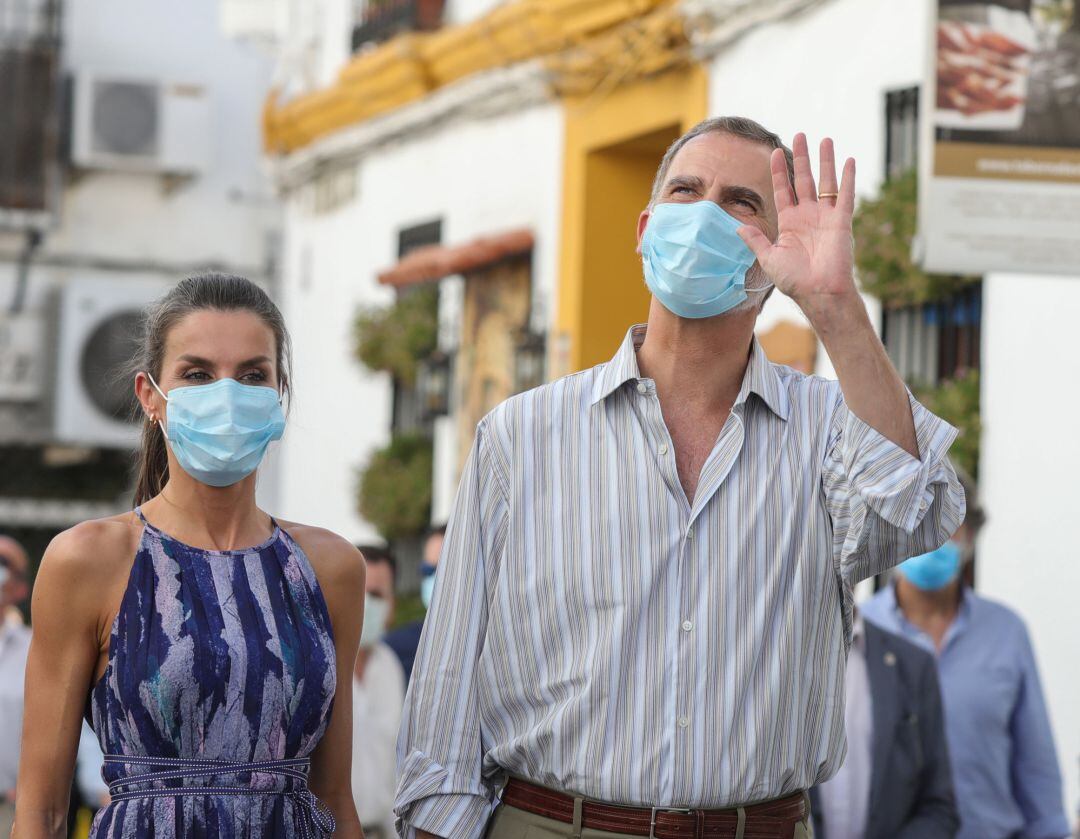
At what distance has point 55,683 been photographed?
342cm

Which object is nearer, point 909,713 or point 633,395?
point 633,395

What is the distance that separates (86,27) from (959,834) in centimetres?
1693

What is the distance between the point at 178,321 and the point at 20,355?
17496mm

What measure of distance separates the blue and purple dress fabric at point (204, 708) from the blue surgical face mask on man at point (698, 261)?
0.92 metres

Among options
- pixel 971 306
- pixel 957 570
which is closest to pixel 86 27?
pixel 971 306

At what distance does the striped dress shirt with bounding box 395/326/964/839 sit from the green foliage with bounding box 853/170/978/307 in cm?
473

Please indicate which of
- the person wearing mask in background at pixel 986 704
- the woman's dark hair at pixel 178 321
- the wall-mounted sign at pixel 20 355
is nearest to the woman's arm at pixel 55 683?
the woman's dark hair at pixel 178 321

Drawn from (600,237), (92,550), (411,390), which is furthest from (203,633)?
(411,390)

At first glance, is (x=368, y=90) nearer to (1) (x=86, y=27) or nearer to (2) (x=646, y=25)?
(2) (x=646, y=25)

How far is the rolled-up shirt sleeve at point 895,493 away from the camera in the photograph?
122 inches

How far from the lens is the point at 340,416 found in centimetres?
1544

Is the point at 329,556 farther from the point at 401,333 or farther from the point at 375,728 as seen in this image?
the point at 401,333

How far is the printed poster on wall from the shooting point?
6195 millimetres

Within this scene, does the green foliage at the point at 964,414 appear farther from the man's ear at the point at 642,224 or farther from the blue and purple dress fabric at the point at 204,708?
the blue and purple dress fabric at the point at 204,708
